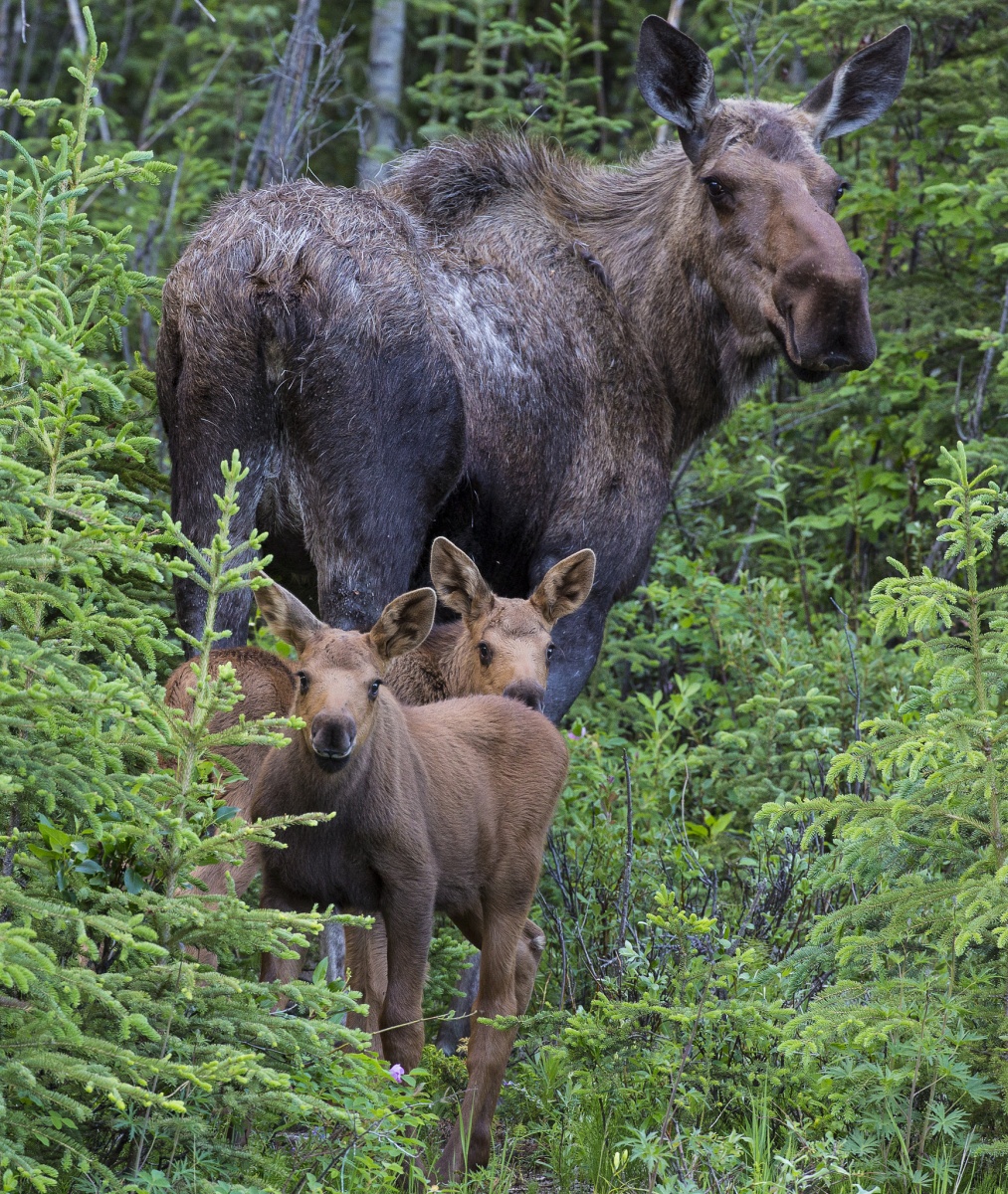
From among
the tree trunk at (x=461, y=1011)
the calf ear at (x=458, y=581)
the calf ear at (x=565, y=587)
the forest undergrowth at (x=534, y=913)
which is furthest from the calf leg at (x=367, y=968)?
the calf ear at (x=565, y=587)

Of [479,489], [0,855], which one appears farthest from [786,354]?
[0,855]

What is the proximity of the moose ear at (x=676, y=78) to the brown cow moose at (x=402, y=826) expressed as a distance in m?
3.16

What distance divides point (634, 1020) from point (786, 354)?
10.4 ft

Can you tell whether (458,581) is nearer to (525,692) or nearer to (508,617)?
(508,617)

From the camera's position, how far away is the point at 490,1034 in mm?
5320

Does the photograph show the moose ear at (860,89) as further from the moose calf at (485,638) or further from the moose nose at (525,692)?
the moose nose at (525,692)

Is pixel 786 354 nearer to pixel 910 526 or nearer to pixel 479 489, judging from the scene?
pixel 479 489

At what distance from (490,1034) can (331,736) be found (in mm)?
1355

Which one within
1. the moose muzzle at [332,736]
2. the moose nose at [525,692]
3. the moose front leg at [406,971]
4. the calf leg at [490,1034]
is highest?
the moose muzzle at [332,736]

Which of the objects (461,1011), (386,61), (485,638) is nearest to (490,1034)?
(461,1011)

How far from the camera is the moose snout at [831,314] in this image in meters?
6.41

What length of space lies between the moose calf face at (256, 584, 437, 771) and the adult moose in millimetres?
660

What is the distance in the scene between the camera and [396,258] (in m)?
6.41

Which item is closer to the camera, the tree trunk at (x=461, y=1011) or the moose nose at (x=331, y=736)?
the moose nose at (x=331, y=736)
